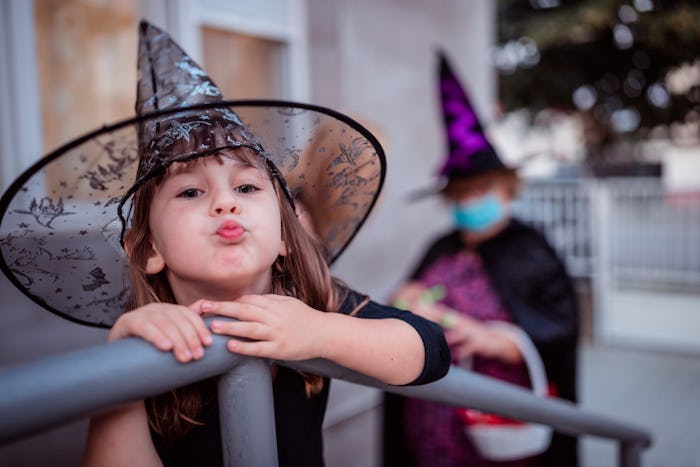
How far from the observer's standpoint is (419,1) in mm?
4340

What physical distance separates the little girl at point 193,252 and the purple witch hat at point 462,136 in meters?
1.60

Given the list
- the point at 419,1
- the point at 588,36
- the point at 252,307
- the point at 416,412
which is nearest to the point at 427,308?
the point at 416,412

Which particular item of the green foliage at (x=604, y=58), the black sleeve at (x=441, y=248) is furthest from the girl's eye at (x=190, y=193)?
the green foliage at (x=604, y=58)

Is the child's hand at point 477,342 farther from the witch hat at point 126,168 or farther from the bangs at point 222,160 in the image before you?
the bangs at point 222,160

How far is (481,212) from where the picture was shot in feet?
8.18

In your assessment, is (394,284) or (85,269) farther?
(394,284)

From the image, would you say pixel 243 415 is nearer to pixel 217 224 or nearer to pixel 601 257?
pixel 217 224

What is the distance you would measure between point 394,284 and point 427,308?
1980mm

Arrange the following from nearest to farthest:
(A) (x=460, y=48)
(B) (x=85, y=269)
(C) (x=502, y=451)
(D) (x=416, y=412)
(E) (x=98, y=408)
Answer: (E) (x=98, y=408) → (B) (x=85, y=269) → (C) (x=502, y=451) → (D) (x=416, y=412) → (A) (x=460, y=48)

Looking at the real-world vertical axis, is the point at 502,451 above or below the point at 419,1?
below

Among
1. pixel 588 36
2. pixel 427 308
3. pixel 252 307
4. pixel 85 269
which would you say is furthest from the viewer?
pixel 588 36

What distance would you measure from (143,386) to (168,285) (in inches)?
10.7

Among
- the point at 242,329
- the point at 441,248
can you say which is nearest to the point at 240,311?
the point at 242,329

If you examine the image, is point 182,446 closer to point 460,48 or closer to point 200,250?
point 200,250
